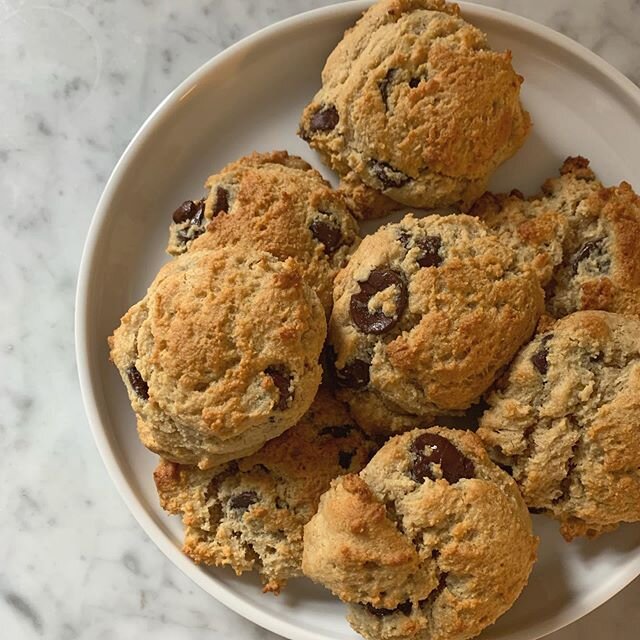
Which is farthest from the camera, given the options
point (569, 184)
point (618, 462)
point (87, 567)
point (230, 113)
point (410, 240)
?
point (87, 567)

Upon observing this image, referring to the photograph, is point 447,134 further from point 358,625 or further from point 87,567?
point 87,567

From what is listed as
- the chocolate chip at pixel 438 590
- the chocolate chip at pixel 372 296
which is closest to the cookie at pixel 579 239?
the chocolate chip at pixel 372 296

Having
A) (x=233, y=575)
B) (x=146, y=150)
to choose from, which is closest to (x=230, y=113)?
(x=146, y=150)

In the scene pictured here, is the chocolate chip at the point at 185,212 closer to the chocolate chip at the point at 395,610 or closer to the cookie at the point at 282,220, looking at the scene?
the cookie at the point at 282,220

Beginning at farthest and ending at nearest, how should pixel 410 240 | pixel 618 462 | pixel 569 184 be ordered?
1. pixel 569 184
2. pixel 410 240
3. pixel 618 462

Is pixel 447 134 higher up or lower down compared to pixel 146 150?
higher up

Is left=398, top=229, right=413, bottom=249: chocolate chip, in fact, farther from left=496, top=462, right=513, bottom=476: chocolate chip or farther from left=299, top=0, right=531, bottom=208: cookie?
left=496, top=462, right=513, bottom=476: chocolate chip

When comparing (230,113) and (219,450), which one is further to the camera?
(230,113)

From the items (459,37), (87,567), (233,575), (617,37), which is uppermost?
(617,37)
